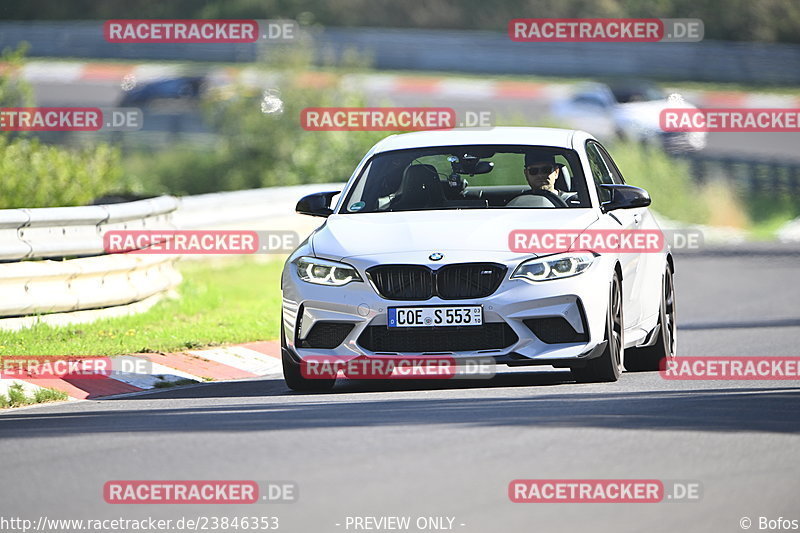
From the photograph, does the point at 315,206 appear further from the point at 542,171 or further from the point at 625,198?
the point at 625,198

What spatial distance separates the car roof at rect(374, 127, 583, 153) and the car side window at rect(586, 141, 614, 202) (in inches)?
9.1

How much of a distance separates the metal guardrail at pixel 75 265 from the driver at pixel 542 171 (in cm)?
386

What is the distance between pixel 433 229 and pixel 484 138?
1455 mm

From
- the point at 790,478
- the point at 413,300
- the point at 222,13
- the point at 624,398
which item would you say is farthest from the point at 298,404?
the point at 222,13

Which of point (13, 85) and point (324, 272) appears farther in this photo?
point (13, 85)

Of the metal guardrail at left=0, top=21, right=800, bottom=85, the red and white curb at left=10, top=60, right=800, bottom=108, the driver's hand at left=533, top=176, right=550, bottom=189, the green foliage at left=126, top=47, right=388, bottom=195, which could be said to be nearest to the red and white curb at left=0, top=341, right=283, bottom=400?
the driver's hand at left=533, top=176, right=550, bottom=189

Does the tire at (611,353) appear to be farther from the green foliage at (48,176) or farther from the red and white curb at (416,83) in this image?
the red and white curb at (416,83)

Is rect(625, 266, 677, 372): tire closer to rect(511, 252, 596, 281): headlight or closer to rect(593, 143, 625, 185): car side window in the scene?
rect(593, 143, 625, 185): car side window

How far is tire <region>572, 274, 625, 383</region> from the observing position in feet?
33.5

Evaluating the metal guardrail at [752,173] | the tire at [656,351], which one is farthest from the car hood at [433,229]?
the metal guardrail at [752,173]

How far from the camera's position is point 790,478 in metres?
7.16

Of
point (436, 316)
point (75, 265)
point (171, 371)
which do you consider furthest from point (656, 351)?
point (75, 265)

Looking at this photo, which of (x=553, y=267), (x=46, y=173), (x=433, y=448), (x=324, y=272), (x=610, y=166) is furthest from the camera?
(x=46, y=173)

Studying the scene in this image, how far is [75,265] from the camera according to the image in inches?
514
